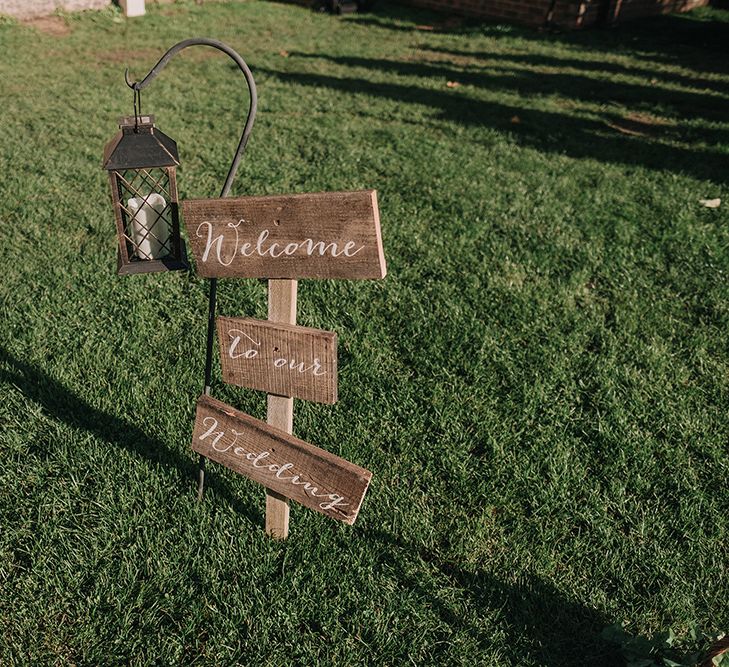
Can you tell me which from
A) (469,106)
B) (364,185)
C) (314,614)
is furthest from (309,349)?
(469,106)

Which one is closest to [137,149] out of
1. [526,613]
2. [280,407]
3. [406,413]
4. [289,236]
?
[289,236]

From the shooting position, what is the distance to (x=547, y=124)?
7.02 meters

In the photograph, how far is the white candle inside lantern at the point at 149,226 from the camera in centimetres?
211

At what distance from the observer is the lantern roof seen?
76.1 inches

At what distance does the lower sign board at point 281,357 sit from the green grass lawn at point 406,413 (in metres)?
0.75

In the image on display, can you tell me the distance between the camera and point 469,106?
749 centimetres

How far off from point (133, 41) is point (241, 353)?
9127mm

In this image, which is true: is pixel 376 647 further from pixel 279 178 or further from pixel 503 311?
pixel 279 178

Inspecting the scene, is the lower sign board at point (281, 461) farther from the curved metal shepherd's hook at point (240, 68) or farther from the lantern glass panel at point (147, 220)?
the lantern glass panel at point (147, 220)

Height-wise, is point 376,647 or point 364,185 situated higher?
point 364,185

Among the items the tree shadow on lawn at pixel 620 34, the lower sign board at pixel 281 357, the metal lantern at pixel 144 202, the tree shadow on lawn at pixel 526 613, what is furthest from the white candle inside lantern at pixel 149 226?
the tree shadow on lawn at pixel 620 34

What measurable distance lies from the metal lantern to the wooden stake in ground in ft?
1.28

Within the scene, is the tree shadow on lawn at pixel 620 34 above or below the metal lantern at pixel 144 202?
above

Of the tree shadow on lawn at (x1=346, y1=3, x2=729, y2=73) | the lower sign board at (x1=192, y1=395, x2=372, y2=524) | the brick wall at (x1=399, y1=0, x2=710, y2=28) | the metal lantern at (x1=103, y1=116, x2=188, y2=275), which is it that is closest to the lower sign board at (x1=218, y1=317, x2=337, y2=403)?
the lower sign board at (x1=192, y1=395, x2=372, y2=524)
